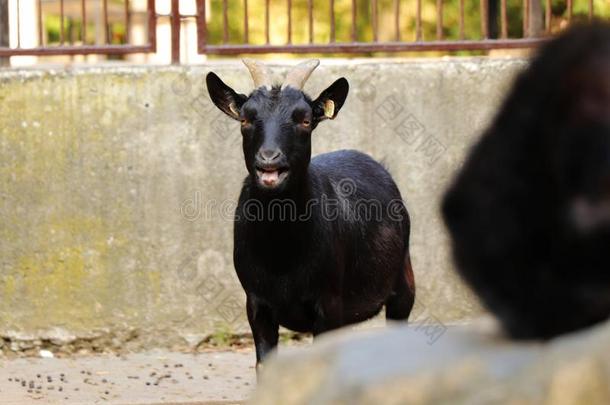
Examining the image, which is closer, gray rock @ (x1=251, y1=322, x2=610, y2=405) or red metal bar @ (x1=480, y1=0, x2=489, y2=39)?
gray rock @ (x1=251, y1=322, x2=610, y2=405)

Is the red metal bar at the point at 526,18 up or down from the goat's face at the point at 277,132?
up

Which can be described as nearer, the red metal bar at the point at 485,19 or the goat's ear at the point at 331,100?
the goat's ear at the point at 331,100

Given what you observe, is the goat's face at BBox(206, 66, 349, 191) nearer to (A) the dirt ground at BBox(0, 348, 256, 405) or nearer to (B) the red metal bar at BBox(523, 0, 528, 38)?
(A) the dirt ground at BBox(0, 348, 256, 405)

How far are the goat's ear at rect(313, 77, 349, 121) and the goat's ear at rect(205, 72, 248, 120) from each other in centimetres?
43

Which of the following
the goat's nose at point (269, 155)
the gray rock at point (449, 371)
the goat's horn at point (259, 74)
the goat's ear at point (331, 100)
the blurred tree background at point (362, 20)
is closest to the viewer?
the gray rock at point (449, 371)

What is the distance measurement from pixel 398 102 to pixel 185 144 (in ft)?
4.84

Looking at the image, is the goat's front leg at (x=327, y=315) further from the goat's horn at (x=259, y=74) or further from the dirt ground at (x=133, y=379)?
the goat's horn at (x=259, y=74)

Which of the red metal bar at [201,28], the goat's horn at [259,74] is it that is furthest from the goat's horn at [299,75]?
the red metal bar at [201,28]

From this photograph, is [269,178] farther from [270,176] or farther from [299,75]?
[299,75]

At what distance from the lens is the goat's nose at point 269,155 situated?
7504 mm

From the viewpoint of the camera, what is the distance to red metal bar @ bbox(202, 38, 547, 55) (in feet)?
31.6

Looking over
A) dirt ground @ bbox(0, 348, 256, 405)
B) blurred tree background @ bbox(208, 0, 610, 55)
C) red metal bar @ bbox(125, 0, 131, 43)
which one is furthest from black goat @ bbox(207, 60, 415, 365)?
blurred tree background @ bbox(208, 0, 610, 55)

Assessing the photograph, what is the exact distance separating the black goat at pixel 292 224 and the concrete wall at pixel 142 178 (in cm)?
136

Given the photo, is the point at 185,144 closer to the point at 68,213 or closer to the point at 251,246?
the point at 68,213
